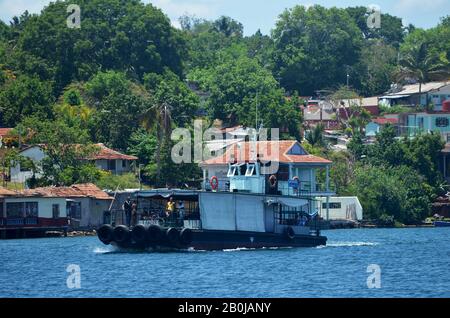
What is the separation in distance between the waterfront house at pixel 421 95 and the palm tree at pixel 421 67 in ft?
2.32

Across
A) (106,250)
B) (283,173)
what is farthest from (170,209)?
(283,173)

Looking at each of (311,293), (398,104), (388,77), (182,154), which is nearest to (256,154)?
(311,293)

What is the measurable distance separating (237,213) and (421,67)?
6949 cm

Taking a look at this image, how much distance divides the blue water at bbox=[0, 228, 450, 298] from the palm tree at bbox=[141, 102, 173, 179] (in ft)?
80.1

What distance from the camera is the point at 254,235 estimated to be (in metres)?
67.6

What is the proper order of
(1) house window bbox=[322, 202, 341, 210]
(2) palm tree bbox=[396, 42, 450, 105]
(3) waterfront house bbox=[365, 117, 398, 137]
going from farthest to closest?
(2) palm tree bbox=[396, 42, 450, 105] < (3) waterfront house bbox=[365, 117, 398, 137] < (1) house window bbox=[322, 202, 341, 210]

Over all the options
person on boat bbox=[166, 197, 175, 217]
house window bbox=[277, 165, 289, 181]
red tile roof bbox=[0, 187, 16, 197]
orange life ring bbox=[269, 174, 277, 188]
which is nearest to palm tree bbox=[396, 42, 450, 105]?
red tile roof bbox=[0, 187, 16, 197]

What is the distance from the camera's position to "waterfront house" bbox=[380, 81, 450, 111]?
134 metres

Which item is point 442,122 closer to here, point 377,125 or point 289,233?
point 377,125

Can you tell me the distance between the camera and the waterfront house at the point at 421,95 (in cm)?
13400

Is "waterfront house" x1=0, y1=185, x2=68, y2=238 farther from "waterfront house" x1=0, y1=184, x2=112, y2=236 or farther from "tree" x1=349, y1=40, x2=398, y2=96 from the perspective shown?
"tree" x1=349, y1=40, x2=398, y2=96

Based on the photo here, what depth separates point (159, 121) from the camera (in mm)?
99625

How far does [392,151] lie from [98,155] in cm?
2466

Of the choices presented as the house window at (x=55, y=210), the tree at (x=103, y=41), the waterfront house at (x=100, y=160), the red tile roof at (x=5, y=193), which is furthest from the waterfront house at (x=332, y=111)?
the red tile roof at (x=5, y=193)
